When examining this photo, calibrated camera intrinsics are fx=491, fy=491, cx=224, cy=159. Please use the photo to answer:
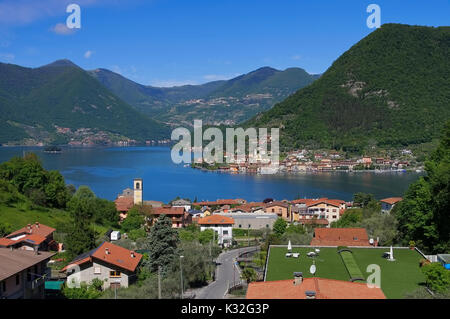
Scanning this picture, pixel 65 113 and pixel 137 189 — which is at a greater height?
pixel 65 113

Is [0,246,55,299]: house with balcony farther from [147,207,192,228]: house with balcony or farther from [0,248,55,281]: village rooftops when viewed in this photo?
[147,207,192,228]: house with balcony

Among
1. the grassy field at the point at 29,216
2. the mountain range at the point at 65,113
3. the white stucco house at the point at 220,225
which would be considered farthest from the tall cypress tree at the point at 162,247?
the mountain range at the point at 65,113

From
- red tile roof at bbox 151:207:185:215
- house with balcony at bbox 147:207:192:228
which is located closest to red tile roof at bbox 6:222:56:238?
house with balcony at bbox 147:207:192:228

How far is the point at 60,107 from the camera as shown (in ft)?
445

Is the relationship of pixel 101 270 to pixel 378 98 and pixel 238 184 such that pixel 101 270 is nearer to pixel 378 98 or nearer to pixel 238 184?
pixel 238 184

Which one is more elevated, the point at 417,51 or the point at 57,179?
the point at 417,51

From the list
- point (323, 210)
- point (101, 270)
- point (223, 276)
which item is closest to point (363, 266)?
point (223, 276)

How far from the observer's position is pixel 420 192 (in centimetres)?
988

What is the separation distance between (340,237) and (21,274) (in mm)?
7487

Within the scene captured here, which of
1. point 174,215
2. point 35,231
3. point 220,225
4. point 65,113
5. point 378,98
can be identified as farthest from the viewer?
point 65,113

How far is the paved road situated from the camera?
8.67 metres
